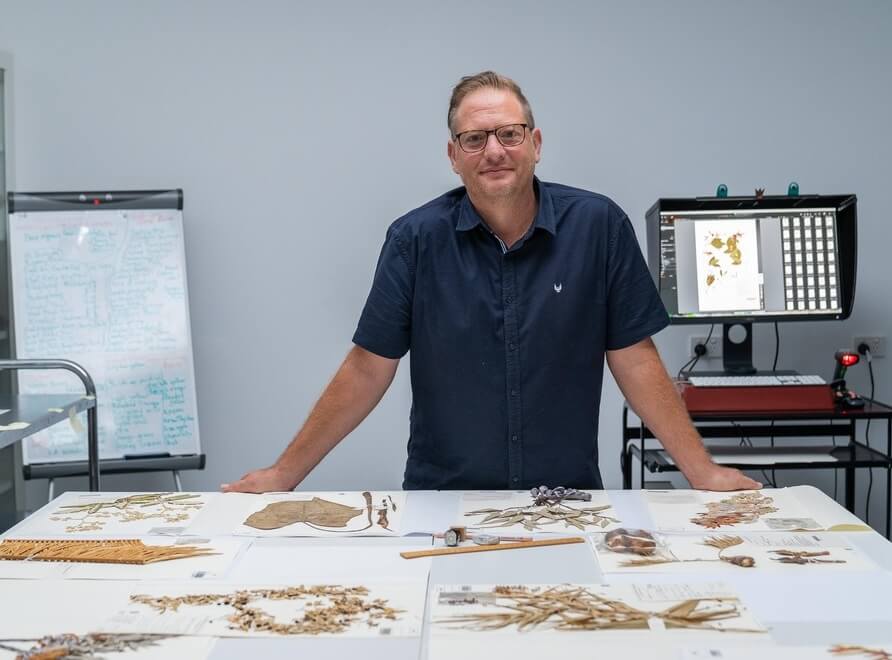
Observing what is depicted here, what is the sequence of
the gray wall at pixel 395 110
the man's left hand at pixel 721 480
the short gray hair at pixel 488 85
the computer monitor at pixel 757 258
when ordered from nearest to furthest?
the man's left hand at pixel 721 480 < the short gray hair at pixel 488 85 < the computer monitor at pixel 757 258 < the gray wall at pixel 395 110

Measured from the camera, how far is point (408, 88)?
345 cm

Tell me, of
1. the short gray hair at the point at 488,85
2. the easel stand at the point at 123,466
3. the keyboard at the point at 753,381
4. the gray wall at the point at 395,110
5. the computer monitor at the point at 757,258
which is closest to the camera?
the short gray hair at the point at 488,85

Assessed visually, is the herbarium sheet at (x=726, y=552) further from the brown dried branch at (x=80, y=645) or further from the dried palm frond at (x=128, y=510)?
the dried palm frond at (x=128, y=510)

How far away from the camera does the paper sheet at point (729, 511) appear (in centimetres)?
146

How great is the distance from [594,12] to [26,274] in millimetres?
2289

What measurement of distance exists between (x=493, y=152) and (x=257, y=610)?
99 cm

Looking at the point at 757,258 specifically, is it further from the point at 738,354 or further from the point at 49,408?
the point at 49,408

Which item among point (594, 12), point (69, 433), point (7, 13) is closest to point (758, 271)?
point (594, 12)

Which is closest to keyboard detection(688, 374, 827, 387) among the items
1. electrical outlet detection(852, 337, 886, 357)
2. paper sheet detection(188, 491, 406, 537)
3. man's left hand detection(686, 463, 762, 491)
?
electrical outlet detection(852, 337, 886, 357)

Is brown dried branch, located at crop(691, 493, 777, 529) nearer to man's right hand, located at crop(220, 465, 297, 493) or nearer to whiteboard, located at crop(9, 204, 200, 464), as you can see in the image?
man's right hand, located at crop(220, 465, 297, 493)

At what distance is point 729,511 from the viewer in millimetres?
1544

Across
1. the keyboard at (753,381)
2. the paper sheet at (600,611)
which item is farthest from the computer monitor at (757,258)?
the paper sheet at (600,611)

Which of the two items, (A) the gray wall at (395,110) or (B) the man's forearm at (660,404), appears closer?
(B) the man's forearm at (660,404)

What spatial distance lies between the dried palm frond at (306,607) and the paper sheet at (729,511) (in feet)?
1.76
